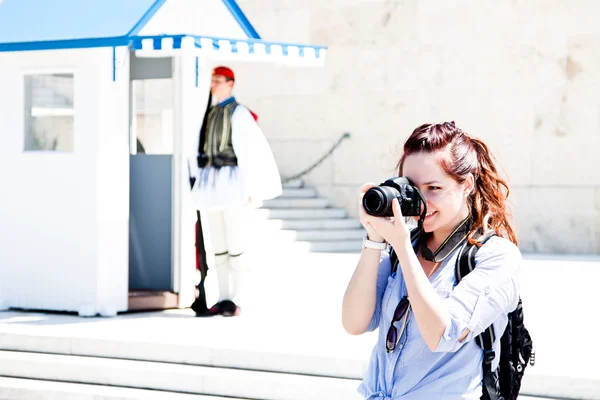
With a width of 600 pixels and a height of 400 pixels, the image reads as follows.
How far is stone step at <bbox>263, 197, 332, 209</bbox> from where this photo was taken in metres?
13.5

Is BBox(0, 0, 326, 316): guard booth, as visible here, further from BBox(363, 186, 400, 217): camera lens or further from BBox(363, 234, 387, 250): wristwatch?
BBox(363, 186, 400, 217): camera lens

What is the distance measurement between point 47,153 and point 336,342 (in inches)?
117

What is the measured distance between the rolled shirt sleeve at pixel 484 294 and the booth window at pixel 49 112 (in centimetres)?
595

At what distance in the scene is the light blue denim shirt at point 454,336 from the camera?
2686 mm

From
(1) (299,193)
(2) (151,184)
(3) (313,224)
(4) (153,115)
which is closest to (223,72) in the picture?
(4) (153,115)

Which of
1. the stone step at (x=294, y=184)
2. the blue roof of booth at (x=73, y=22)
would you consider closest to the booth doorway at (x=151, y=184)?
the blue roof of booth at (x=73, y=22)

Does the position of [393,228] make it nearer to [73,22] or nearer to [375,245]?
[375,245]

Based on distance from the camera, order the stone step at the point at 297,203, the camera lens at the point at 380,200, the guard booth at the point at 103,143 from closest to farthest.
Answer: the camera lens at the point at 380,200 → the guard booth at the point at 103,143 → the stone step at the point at 297,203

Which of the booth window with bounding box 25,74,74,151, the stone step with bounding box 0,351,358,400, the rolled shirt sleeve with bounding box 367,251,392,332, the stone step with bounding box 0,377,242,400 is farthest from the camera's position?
the booth window with bounding box 25,74,74,151

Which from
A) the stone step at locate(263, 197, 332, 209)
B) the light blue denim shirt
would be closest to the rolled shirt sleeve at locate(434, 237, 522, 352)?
the light blue denim shirt

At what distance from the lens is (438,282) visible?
9.19 ft

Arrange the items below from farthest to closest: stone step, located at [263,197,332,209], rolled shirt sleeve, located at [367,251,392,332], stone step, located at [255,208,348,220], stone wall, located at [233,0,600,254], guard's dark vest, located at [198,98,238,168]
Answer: stone step, located at [263,197,332,209], stone step, located at [255,208,348,220], stone wall, located at [233,0,600,254], guard's dark vest, located at [198,98,238,168], rolled shirt sleeve, located at [367,251,392,332]

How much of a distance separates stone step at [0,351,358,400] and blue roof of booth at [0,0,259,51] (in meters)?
2.34

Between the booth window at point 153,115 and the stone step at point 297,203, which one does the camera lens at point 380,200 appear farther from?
the stone step at point 297,203
